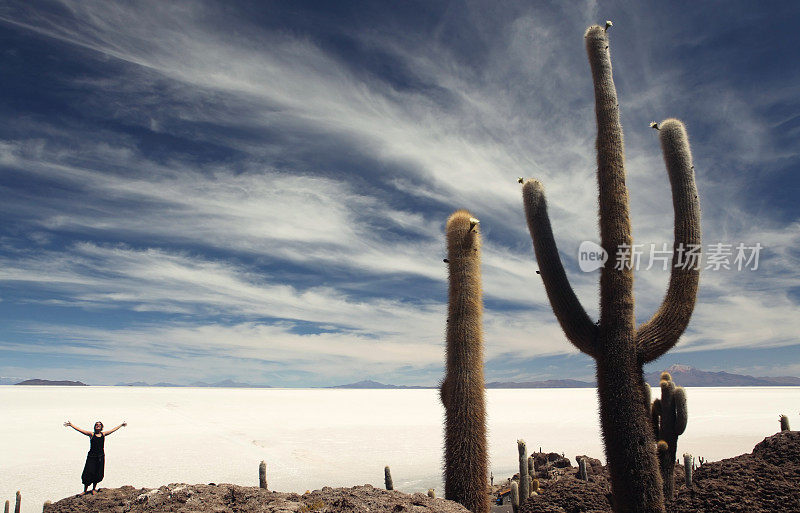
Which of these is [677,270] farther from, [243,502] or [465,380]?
[243,502]

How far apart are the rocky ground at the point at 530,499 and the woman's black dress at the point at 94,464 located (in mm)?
795

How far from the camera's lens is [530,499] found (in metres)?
8.87

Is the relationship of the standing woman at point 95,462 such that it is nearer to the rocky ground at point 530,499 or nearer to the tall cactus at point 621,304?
the rocky ground at point 530,499

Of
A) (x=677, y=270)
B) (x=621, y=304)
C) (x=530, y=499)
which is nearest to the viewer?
(x=621, y=304)

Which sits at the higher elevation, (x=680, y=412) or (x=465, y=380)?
(x=465, y=380)

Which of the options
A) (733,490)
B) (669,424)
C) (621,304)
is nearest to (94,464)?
(621,304)

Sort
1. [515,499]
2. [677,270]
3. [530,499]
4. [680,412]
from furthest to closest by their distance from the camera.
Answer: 1. [515,499]
2. [530,499]
3. [680,412]
4. [677,270]

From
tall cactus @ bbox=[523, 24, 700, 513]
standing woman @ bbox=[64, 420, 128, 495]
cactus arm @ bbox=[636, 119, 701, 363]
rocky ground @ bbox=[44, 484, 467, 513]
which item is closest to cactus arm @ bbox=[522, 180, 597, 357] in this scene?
tall cactus @ bbox=[523, 24, 700, 513]

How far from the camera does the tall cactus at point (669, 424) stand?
8062 mm

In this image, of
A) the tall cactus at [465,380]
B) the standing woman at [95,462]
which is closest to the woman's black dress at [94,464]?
the standing woman at [95,462]

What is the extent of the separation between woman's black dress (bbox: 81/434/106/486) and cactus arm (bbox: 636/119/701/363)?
9719mm

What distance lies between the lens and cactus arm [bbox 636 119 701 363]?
766 centimetres

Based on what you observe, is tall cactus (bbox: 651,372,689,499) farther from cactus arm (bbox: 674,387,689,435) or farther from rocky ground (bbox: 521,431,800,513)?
rocky ground (bbox: 521,431,800,513)

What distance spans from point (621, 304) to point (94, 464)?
9.73 meters
